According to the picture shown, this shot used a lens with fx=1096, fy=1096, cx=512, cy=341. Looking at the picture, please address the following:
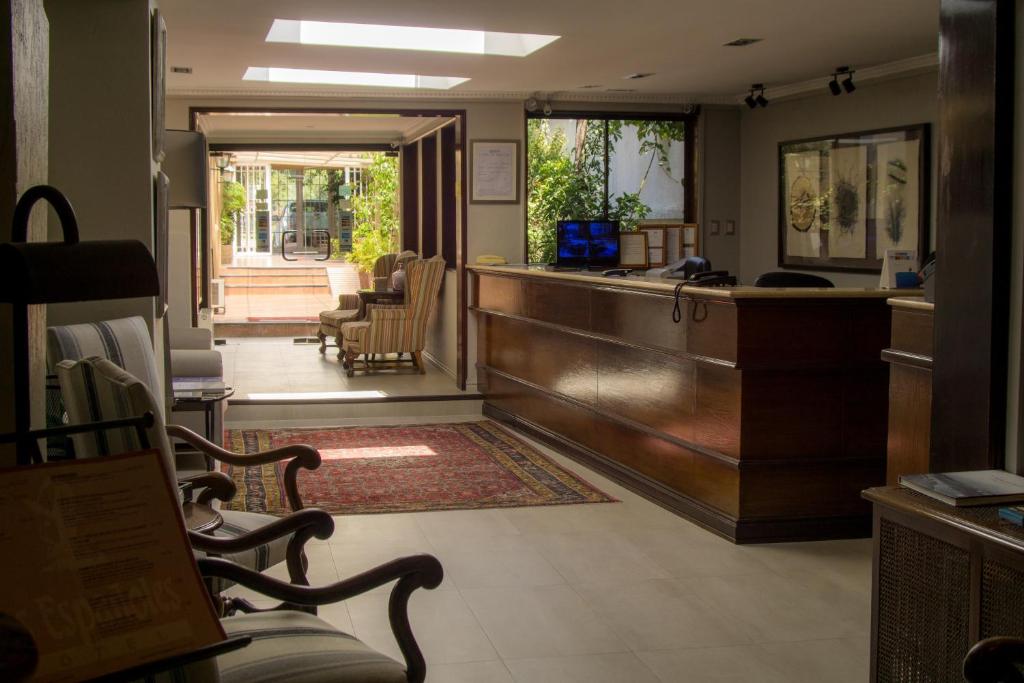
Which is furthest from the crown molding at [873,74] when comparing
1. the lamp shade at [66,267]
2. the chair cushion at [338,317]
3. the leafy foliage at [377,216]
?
the leafy foliage at [377,216]

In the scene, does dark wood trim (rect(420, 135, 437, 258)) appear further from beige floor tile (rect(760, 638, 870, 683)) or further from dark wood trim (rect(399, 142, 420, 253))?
beige floor tile (rect(760, 638, 870, 683))

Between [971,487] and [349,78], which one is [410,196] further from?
[971,487]

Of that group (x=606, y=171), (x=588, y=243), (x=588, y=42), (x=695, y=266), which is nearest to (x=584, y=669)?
(x=695, y=266)

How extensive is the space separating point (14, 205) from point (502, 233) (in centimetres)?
707

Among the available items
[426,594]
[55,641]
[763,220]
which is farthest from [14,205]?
[763,220]

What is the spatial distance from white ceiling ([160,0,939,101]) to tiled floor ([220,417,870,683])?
2.53 metres

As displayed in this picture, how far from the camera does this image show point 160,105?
14.7ft

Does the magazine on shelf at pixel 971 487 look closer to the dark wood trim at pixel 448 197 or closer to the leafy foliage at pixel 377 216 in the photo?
the dark wood trim at pixel 448 197

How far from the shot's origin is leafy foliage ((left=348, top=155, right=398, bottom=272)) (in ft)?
47.1

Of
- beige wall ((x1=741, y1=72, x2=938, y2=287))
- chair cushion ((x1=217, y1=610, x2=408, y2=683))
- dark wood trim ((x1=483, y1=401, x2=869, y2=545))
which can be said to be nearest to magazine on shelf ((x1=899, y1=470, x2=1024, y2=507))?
chair cushion ((x1=217, y1=610, x2=408, y2=683))

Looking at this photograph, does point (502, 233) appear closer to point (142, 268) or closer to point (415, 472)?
point (415, 472)

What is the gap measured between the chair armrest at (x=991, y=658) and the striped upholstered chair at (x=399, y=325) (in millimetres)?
8062

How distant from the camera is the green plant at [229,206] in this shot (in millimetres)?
17391

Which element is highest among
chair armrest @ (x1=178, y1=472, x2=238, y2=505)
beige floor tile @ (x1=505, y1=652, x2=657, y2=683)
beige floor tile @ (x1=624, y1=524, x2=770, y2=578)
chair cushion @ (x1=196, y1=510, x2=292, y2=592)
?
chair armrest @ (x1=178, y1=472, x2=238, y2=505)
